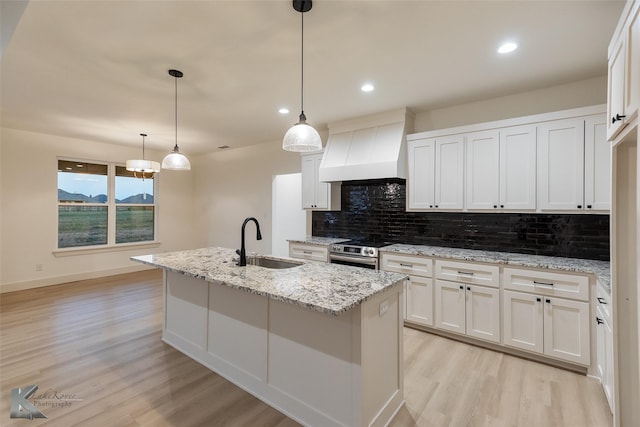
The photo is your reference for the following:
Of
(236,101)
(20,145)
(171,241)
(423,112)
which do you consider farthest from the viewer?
(171,241)

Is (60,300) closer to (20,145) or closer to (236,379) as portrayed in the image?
(20,145)

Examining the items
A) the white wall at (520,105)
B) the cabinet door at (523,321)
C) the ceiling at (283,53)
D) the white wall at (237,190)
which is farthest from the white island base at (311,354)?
the white wall at (237,190)

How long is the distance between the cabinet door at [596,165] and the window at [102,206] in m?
7.22

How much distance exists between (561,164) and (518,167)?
342 mm

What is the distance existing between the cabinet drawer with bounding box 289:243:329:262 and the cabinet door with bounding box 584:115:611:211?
112 inches

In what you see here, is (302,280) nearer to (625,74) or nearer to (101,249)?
(625,74)

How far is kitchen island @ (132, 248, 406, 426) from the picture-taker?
1.73m

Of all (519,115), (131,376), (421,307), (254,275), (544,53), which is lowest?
(131,376)

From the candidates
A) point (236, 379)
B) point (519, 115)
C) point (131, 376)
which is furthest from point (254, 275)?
point (519, 115)

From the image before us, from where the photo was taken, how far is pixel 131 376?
2492 millimetres

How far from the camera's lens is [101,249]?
5.91m

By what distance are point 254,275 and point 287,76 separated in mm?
1944

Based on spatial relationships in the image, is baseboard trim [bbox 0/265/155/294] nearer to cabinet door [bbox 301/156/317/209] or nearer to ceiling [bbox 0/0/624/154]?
ceiling [bbox 0/0/624/154]

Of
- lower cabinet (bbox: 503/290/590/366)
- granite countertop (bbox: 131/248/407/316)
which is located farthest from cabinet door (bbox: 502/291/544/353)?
granite countertop (bbox: 131/248/407/316)
